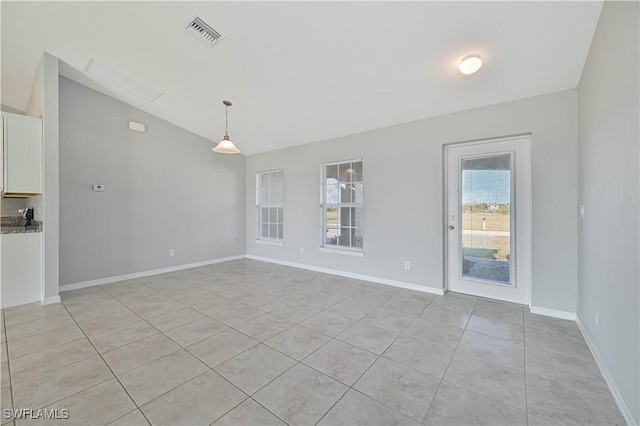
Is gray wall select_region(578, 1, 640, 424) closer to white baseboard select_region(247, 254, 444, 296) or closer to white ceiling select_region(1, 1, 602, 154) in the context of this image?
white ceiling select_region(1, 1, 602, 154)

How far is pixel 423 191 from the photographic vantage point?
11.9ft

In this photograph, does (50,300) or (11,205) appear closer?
(50,300)

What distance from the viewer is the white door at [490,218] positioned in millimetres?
3088

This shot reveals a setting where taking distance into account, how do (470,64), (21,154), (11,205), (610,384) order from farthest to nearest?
1. (11,205)
2. (21,154)
3. (470,64)
4. (610,384)

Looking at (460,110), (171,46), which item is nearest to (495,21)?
(460,110)

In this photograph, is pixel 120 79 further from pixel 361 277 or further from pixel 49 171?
pixel 361 277

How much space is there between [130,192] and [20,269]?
1674 mm

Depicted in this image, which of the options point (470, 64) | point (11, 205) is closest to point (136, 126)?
point (11, 205)

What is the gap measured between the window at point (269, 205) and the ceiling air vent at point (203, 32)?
3.00 meters

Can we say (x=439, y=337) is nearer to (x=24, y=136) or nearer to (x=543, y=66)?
(x=543, y=66)

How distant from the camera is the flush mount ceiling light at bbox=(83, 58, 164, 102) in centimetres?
336

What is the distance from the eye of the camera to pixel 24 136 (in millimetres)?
3186

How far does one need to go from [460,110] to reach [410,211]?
1472mm

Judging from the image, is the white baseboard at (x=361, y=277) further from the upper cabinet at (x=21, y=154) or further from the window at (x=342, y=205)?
the upper cabinet at (x=21, y=154)
